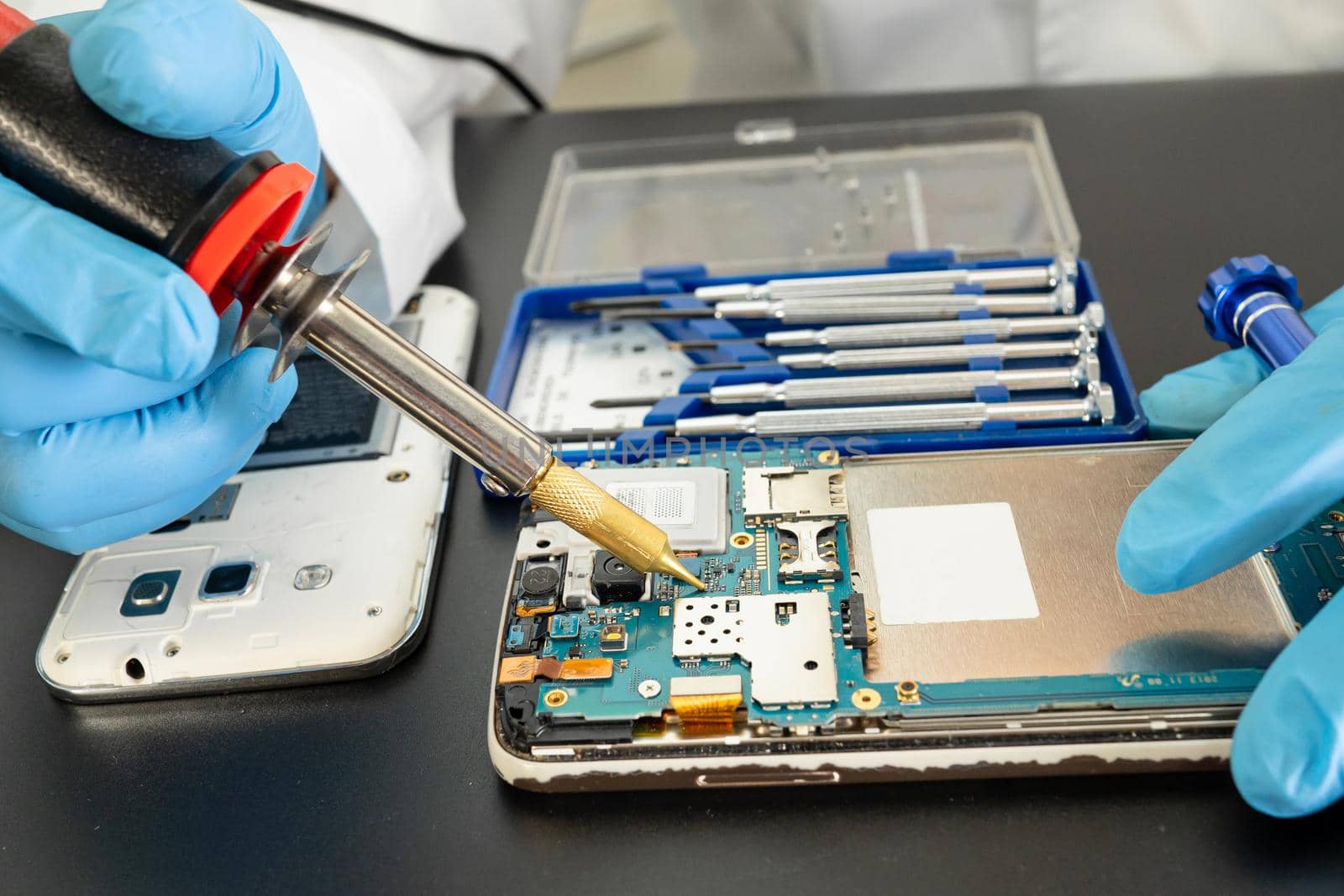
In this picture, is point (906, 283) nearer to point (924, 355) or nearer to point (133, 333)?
point (924, 355)

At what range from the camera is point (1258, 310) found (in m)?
1.23

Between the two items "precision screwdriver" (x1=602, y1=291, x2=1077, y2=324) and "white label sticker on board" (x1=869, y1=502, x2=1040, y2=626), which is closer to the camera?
"white label sticker on board" (x1=869, y1=502, x2=1040, y2=626)

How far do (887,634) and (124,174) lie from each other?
824 millimetres

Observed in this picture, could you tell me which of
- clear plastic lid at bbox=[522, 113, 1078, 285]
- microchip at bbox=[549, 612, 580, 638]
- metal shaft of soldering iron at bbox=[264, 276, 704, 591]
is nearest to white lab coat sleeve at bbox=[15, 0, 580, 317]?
clear plastic lid at bbox=[522, 113, 1078, 285]

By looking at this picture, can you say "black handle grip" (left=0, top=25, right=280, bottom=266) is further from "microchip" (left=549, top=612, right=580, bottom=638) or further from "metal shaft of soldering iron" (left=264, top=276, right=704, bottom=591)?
"microchip" (left=549, top=612, right=580, bottom=638)

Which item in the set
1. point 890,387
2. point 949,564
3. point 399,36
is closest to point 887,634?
point 949,564

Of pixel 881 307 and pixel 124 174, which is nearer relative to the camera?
pixel 124 174

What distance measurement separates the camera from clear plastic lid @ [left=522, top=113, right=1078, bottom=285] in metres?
1.68

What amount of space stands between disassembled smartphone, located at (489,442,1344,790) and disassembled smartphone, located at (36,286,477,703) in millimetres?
175

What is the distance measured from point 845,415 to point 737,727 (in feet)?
1.61

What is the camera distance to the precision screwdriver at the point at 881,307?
1.51 meters

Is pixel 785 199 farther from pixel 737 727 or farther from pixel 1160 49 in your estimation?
pixel 737 727

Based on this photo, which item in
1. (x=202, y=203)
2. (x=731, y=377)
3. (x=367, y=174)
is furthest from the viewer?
(x=367, y=174)

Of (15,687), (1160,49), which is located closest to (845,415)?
(15,687)
